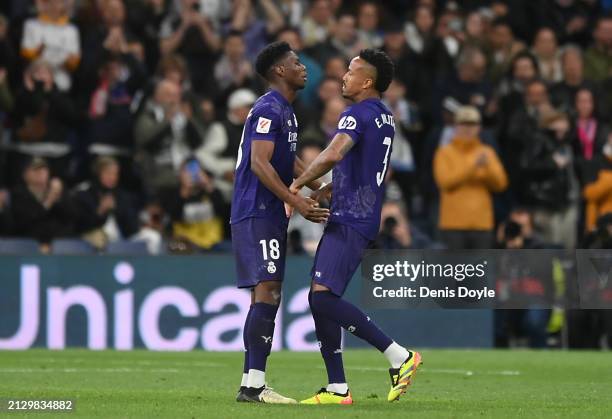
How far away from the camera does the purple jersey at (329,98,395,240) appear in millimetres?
11227

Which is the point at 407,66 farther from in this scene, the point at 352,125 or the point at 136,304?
the point at 352,125

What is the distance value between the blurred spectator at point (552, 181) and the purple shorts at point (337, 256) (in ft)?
32.7

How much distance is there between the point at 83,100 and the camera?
827 inches

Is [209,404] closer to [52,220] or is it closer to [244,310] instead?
[244,310]

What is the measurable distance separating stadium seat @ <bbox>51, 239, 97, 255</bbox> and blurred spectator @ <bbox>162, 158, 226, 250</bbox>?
114 cm

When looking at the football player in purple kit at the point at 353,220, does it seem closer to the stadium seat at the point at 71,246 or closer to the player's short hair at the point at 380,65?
the player's short hair at the point at 380,65

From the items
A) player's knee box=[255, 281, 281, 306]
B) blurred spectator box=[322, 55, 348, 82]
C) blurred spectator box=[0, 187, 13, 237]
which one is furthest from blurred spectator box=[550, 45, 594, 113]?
player's knee box=[255, 281, 281, 306]

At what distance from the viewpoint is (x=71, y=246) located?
1978cm

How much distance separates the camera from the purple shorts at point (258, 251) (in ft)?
37.2

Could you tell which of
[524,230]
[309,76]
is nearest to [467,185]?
[524,230]

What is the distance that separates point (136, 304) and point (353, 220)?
26.6 feet

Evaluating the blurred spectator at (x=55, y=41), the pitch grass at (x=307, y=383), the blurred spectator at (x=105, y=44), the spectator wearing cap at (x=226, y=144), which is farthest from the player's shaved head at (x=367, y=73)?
the blurred spectator at (x=55, y=41)

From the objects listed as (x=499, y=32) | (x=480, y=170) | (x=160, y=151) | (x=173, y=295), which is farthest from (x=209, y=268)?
(x=499, y=32)

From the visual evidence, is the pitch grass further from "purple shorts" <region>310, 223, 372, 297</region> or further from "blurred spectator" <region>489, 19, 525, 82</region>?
"blurred spectator" <region>489, 19, 525, 82</region>
